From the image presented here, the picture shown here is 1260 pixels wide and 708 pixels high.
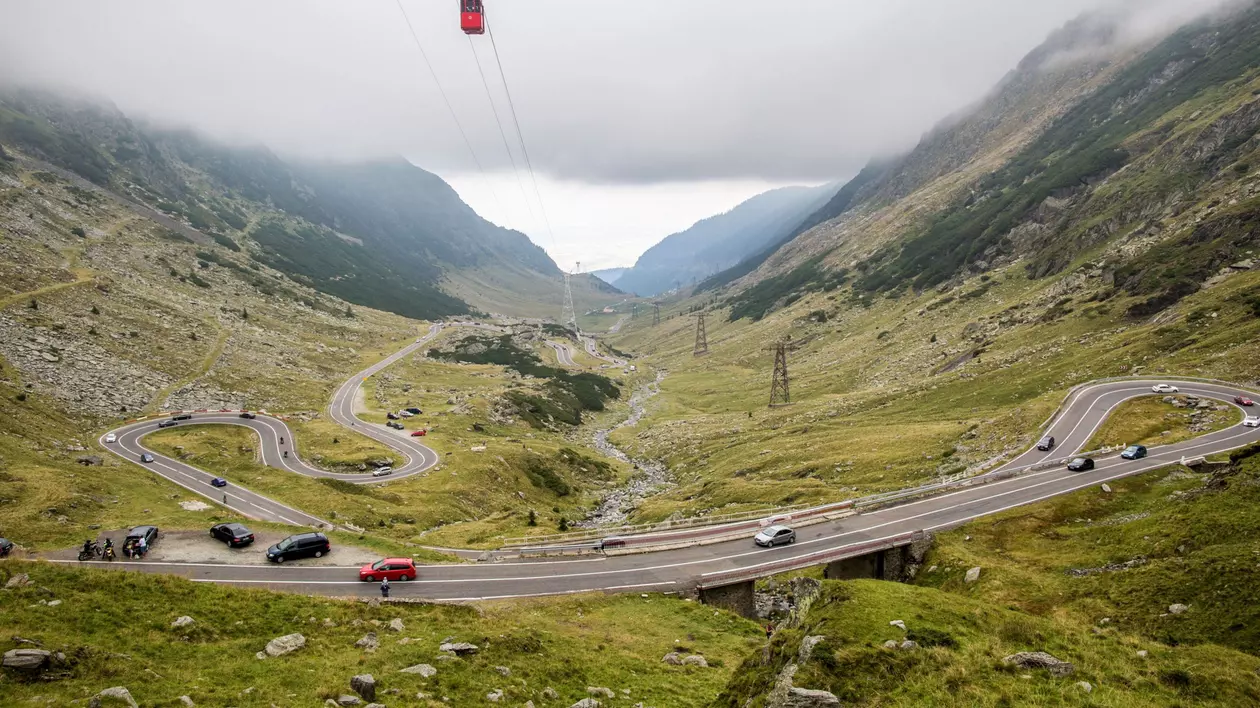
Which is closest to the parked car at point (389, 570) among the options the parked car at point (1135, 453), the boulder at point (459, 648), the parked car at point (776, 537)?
the boulder at point (459, 648)

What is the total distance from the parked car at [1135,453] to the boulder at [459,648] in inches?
2215

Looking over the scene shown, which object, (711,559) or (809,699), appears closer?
(809,699)

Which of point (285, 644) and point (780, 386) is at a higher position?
point (285, 644)

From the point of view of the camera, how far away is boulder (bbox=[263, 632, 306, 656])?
75.9ft

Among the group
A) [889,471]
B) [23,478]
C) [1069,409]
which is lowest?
[889,471]

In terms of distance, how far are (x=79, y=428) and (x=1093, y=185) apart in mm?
222454

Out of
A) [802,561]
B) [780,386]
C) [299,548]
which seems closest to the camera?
[299,548]

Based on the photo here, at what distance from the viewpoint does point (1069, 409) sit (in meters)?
65.6

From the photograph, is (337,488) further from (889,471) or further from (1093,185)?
(1093,185)

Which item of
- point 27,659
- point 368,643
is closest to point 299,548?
point 368,643

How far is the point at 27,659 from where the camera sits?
1803 centimetres

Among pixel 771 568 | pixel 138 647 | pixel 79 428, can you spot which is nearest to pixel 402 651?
pixel 138 647

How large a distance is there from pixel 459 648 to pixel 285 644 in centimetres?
705

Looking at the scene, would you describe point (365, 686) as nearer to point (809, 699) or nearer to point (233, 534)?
point (809, 699)
